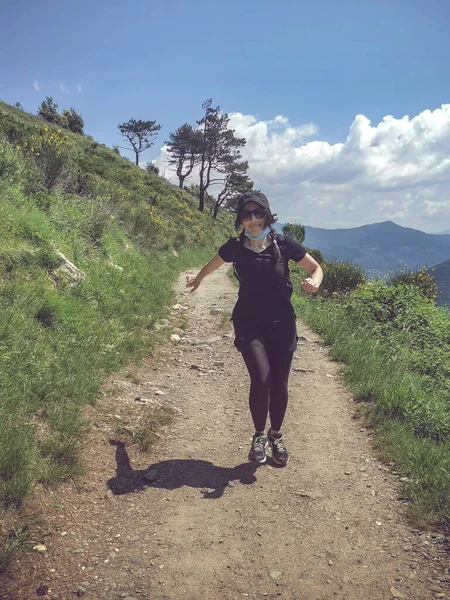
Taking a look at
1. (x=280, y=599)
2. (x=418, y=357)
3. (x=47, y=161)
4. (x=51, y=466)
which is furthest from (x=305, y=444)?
(x=47, y=161)

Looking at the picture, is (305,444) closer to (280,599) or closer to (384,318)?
(280,599)

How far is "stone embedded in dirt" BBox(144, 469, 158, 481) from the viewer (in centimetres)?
347

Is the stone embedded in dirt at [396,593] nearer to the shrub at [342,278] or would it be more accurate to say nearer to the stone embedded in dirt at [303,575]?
the stone embedded in dirt at [303,575]

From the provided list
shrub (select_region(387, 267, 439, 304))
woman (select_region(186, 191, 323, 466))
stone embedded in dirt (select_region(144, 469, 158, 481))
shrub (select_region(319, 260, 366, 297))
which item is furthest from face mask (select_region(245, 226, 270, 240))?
shrub (select_region(319, 260, 366, 297))

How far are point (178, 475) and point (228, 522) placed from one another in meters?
0.78

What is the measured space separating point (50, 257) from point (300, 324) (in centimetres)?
546

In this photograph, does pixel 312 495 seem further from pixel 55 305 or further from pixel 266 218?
pixel 55 305

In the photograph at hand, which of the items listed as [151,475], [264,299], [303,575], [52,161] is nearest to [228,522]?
[303,575]

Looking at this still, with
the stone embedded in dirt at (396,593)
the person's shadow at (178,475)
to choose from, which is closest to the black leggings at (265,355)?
the person's shadow at (178,475)

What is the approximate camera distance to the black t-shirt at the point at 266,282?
3428 millimetres

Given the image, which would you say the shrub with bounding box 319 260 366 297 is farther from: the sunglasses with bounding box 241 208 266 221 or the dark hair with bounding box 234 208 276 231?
the sunglasses with bounding box 241 208 266 221

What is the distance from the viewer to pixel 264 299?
3.44 metres

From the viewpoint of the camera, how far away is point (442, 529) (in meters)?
2.72

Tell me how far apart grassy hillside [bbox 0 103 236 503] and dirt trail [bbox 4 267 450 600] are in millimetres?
355
